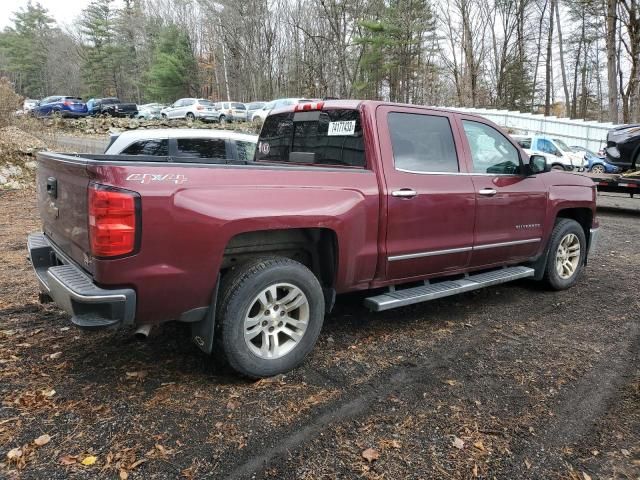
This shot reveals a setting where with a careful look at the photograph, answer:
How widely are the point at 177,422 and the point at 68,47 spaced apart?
3239 inches

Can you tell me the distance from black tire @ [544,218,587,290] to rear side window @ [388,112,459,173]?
70.9 inches

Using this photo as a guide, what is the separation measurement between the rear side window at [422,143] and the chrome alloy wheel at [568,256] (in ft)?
6.71

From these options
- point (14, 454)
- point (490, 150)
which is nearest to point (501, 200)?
point (490, 150)

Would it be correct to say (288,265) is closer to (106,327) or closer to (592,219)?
(106,327)

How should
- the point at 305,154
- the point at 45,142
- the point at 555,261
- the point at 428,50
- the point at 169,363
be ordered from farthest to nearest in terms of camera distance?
the point at 428,50 < the point at 45,142 < the point at 555,261 < the point at 305,154 < the point at 169,363

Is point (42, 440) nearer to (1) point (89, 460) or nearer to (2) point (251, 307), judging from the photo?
(1) point (89, 460)

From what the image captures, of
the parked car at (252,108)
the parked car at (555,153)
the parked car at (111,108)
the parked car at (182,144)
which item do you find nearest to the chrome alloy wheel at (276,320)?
the parked car at (182,144)

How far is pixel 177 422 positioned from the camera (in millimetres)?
2807

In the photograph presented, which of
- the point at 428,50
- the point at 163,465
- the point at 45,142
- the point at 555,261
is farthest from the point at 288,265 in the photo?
the point at 428,50

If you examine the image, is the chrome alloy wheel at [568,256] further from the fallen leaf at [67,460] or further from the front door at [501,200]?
the fallen leaf at [67,460]

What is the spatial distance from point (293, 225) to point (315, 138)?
1254 millimetres

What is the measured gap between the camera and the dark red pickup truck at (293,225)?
273cm

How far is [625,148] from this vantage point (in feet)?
38.3

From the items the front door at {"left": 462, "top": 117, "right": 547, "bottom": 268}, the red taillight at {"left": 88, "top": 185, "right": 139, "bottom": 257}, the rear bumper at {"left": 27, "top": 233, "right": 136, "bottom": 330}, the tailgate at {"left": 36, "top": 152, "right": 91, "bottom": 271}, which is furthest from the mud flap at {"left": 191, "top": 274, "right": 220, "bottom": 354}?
the front door at {"left": 462, "top": 117, "right": 547, "bottom": 268}
